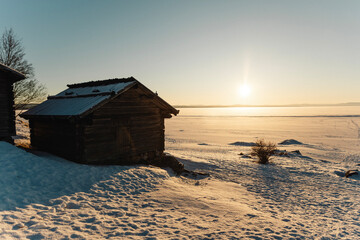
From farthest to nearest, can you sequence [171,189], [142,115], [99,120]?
[142,115] < [99,120] < [171,189]

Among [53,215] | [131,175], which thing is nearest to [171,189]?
[131,175]

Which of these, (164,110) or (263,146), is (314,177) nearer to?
(263,146)

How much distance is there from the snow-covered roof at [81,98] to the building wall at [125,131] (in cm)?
61

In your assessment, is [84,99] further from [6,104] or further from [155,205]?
[155,205]

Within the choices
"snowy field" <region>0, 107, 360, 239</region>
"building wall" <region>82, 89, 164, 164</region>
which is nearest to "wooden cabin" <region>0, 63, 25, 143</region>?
"snowy field" <region>0, 107, 360, 239</region>

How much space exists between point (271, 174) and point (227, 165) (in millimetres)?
3324

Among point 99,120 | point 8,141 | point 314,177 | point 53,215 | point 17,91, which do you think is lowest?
point 314,177

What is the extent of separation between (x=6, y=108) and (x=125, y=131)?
703cm

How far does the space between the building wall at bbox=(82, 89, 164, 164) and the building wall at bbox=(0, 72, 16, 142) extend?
17.3ft

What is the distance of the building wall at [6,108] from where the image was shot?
12750 millimetres

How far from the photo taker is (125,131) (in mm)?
13719

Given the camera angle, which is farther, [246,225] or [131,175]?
[131,175]

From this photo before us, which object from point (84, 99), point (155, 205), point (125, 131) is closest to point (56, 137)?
point (84, 99)

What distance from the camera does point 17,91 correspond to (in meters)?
29.0
